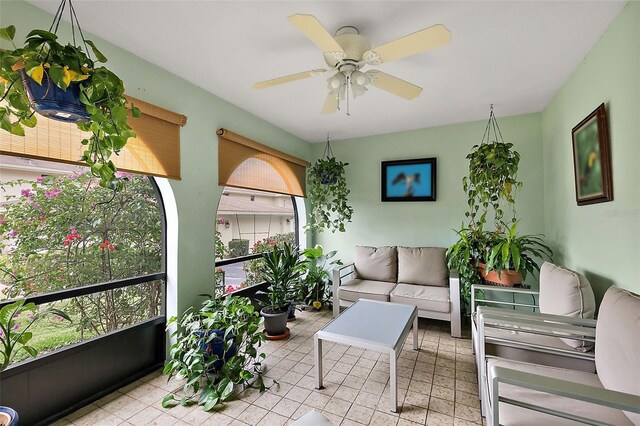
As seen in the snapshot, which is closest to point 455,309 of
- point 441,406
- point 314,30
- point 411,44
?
point 441,406

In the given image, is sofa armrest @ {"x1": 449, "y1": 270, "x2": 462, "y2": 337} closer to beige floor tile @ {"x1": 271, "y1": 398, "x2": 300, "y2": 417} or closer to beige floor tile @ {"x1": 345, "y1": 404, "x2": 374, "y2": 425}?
beige floor tile @ {"x1": 345, "y1": 404, "x2": 374, "y2": 425}

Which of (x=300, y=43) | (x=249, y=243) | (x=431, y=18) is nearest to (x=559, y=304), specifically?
(x=431, y=18)

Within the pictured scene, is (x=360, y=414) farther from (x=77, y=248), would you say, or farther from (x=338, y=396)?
(x=77, y=248)

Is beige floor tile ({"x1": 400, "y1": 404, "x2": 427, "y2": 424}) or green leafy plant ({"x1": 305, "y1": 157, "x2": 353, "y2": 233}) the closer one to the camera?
beige floor tile ({"x1": 400, "y1": 404, "x2": 427, "y2": 424})

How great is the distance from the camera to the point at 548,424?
1047mm

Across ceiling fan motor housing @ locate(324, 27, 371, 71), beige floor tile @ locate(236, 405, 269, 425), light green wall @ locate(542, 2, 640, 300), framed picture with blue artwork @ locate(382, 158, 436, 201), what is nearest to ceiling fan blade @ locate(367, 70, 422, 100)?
ceiling fan motor housing @ locate(324, 27, 371, 71)

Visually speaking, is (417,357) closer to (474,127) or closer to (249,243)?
(249,243)

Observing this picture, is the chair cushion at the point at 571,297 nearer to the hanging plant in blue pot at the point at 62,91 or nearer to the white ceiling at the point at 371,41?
the white ceiling at the point at 371,41

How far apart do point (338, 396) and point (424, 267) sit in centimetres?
190

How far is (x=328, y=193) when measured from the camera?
4000 millimetres

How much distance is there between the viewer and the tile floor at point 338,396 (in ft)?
5.62

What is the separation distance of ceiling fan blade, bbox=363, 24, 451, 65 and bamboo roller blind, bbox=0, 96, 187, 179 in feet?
5.28

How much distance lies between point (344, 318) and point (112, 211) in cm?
209

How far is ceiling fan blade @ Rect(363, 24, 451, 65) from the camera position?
1249mm
